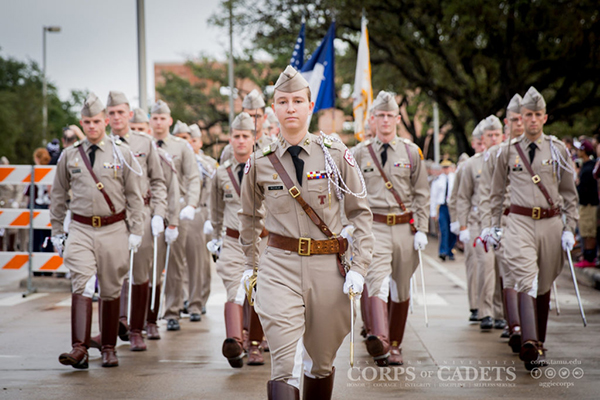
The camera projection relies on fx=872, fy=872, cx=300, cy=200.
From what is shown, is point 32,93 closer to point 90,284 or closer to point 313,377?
point 90,284

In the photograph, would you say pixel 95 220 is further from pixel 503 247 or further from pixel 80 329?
pixel 503 247

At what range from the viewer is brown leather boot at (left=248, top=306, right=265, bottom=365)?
8.45 m

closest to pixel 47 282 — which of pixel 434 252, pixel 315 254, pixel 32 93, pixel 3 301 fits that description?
pixel 3 301

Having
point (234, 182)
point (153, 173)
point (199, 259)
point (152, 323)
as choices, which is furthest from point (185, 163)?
point (234, 182)

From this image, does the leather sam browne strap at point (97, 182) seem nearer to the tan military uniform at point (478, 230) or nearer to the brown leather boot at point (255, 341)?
the brown leather boot at point (255, 341)

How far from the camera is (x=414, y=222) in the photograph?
8.81 m

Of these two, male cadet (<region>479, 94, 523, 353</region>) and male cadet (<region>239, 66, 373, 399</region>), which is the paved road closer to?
male cadet (<region>479, 94, 523, 353</region>)

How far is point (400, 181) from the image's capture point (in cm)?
876

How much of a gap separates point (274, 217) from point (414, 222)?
347 centimetres

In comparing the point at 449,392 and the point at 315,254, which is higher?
the point at 315,254

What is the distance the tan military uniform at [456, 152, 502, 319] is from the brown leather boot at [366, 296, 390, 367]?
2.74 meters

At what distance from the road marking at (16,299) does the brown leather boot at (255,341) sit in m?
5.48

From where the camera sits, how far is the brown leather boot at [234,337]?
7987 millimetres

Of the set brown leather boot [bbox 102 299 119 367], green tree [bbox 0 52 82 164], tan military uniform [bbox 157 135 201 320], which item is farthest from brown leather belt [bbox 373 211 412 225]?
green tree [bbox 0 52 82 164]
